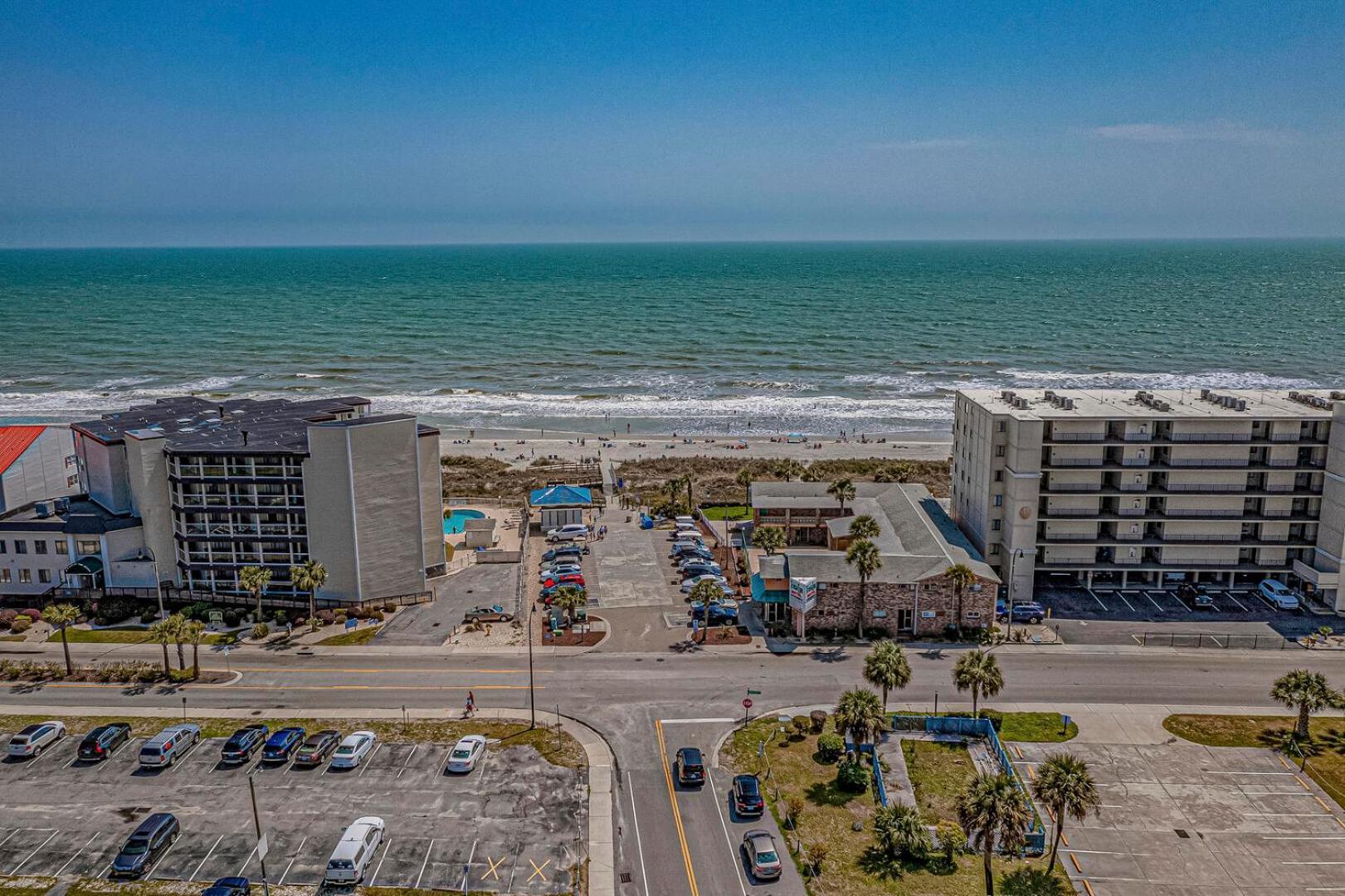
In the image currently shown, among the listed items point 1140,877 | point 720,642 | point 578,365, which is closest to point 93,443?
point 720,642

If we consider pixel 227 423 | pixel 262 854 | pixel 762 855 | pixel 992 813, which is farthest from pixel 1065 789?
pixel 227 423

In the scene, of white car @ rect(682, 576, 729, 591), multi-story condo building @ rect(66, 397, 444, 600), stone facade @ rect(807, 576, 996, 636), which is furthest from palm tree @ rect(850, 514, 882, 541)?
multi-story condo building @ rect(66, 397, 444, 600)

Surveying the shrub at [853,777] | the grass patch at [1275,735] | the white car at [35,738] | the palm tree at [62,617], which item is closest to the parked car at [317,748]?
the white car at [35,738]

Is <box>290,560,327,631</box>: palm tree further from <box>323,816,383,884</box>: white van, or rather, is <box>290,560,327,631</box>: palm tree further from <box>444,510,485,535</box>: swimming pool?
<box>323,816,383,884</box>: white van

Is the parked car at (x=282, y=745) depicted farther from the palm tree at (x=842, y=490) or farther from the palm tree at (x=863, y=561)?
the palm tree at (x=842, y=490)

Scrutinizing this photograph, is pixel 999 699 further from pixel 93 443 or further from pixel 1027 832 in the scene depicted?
pixel 93 443
